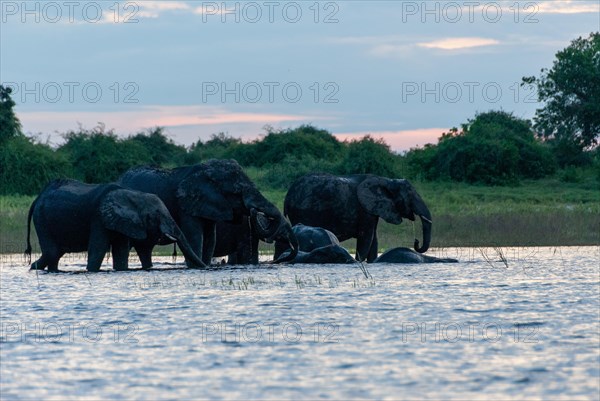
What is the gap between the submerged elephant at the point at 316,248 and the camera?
825 inches

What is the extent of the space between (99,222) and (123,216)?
465 mm

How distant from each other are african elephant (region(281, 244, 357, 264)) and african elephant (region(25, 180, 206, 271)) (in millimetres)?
2735

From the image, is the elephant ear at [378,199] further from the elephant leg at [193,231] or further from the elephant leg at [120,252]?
the elephant leg at [120,252]

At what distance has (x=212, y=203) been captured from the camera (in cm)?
1927

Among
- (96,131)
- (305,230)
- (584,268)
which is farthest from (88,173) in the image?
(584,268)

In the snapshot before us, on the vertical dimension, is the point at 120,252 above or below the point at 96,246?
below

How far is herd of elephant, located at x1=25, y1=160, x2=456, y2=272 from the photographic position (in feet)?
59.0

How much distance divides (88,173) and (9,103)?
5878 mm

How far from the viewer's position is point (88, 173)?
52781mm

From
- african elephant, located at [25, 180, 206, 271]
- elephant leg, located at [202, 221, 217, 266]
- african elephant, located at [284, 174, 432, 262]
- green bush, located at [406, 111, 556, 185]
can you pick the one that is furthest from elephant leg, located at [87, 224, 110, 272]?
green bush, located at [406, 111, 556, 185]

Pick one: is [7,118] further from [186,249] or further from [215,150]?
[186,249]

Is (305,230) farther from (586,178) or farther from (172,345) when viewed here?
(586,178)

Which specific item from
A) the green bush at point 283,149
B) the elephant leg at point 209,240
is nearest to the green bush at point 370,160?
the green bush at point 283,149

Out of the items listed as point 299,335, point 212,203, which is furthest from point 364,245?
point 299,335
